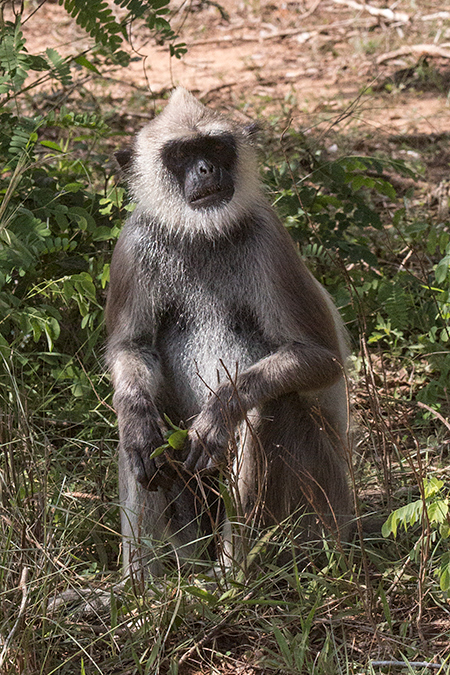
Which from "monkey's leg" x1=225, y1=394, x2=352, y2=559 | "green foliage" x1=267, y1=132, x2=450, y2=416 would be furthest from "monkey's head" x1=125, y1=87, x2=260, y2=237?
"green foliage" x1=267, y1=132, x2=450, y2=416

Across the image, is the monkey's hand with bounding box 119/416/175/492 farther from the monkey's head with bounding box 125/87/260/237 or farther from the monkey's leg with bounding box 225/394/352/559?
the monkey's head with bounding box 125/87/260/237

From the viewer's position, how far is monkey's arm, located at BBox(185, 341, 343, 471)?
3.63m

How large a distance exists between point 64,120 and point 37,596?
2984mm

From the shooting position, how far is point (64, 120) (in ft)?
16.6

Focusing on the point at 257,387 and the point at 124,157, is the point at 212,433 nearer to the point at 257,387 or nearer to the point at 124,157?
the point at 257,387

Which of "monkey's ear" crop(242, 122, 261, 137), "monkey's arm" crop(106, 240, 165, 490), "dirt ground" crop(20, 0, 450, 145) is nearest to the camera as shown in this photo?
"monkey's arm" crop(106, 240, 165, 490)

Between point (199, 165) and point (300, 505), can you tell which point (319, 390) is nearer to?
point (300, 505)

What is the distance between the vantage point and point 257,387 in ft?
Answer: 12.1

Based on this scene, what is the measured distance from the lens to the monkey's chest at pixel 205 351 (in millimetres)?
3955

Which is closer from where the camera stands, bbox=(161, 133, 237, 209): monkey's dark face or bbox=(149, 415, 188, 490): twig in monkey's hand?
bbox=(149, 415, 188, 490): twig in monkey's hand

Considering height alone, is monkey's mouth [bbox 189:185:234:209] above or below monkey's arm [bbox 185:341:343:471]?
above

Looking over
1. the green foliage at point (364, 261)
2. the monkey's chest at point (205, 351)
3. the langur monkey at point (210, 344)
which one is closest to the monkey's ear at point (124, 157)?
the langur monkey at point (210, 344)

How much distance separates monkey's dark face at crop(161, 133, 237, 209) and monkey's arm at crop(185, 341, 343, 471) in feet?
2.51

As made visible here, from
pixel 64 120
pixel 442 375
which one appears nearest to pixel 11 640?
pixel 442 375
